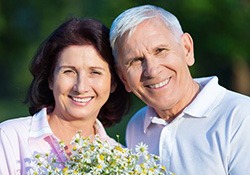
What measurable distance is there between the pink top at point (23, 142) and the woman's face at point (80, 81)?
188mm

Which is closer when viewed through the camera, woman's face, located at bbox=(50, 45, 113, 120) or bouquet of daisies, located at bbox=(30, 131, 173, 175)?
bouquet of daisies, located at bbox=(30, 131, 173, 175)

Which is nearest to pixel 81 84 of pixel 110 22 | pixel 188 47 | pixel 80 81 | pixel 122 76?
pixel 80 81

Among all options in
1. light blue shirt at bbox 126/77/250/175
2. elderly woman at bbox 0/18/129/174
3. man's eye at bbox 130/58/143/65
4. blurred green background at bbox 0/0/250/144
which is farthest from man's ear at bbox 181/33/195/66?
blurred green background at bbox 0/0/250/144

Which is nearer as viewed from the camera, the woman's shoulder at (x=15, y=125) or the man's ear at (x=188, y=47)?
the woman's shoulder at (x=15, y=125)

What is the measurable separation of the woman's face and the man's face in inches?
5.8

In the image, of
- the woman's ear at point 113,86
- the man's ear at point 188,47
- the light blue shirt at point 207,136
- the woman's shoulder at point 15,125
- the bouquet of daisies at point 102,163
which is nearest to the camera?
the bouquet of daisies at point 102,163

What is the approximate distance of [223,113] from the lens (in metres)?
4.29

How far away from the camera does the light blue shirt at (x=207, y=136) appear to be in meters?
4.13

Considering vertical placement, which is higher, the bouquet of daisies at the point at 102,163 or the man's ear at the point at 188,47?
the man's ear at the point at 188,47

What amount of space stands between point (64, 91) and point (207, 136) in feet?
2.97

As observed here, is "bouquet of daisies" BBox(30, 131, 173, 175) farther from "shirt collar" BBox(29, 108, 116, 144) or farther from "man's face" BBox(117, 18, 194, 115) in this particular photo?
"man's face" BBox(117, 18, 194, 115)

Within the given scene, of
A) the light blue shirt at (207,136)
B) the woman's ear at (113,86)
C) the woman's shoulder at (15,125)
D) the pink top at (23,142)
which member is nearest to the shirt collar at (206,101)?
the light blue shirt at (207,136)

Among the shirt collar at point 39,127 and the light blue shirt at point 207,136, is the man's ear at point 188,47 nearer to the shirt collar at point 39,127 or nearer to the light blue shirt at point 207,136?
the light blue shirt at point 207,136

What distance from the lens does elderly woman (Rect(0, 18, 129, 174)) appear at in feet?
14.2
